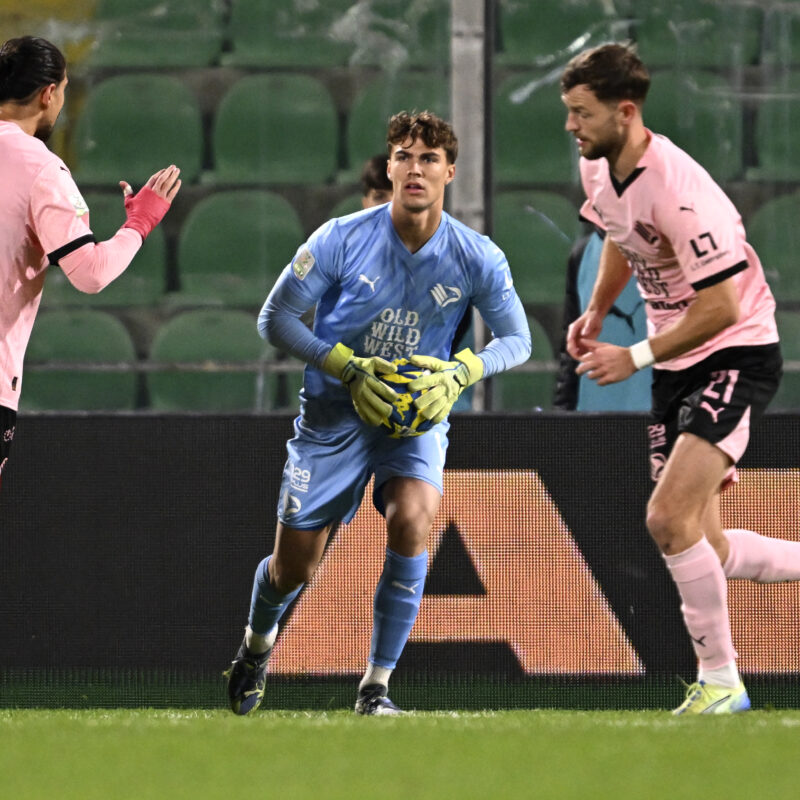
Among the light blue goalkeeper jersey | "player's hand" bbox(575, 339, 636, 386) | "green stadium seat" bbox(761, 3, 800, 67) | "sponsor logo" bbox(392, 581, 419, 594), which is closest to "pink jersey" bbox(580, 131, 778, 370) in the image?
"player's hand" bbox(575, 339, 636, 386)

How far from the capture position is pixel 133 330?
21.8 ft

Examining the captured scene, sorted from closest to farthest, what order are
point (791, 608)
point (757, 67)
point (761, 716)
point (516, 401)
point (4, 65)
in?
point (4, 65), point (761, 716), point (791, 608), point (516, 401), point (757, 67)

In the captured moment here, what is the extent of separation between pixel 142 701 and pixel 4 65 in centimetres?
201

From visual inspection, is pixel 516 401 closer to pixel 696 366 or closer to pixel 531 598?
pixel 531 598

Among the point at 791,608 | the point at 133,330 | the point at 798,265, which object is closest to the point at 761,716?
the point at 791,608

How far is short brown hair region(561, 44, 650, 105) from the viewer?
13.2ft

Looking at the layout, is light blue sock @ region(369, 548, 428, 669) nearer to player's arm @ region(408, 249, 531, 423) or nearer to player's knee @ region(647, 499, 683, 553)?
player's arm @ region(408, 249, 531, 423)

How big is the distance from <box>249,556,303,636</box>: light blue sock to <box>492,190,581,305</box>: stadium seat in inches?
96.7

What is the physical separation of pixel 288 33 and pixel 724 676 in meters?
4.03

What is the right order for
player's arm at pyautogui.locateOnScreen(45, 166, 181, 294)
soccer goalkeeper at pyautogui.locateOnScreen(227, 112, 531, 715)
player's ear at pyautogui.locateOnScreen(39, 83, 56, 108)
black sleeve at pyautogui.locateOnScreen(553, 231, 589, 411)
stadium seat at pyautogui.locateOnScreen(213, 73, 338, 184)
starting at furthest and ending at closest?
stadium seat at pyautogui.locateOnScreen(213, 73, 338, 184)
black sleeve at pyautogui.locateOnScreen(553, 231, 589, 411)
soccer goalkeeper at pyautogui.locateOnScreen(227, 112, 531, 715)
player's ear at pyautogui.locateOnScreen(39, 83, 56, 108)
player's arm at pyautogui.locateOnScreen(45, 166, 181, 294)

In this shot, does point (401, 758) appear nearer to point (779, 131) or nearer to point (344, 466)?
point (344, 466)

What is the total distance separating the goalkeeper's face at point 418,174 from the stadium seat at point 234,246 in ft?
7.78

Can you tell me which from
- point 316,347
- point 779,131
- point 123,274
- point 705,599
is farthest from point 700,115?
point 705,599

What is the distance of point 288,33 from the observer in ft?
22.8
